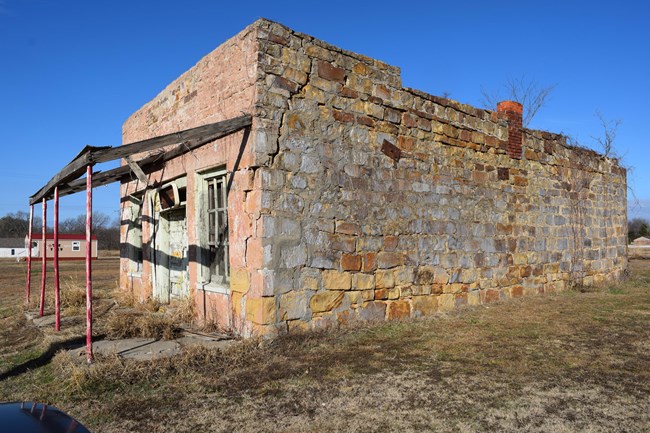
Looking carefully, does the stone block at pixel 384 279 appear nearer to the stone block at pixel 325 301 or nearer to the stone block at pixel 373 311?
the stone block at pixel 373 311

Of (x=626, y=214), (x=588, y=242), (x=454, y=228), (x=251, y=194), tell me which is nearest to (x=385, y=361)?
(x=251, y=194)

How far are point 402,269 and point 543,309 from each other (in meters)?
2.98

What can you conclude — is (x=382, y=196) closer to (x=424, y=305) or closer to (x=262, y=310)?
(x=424, y=305)

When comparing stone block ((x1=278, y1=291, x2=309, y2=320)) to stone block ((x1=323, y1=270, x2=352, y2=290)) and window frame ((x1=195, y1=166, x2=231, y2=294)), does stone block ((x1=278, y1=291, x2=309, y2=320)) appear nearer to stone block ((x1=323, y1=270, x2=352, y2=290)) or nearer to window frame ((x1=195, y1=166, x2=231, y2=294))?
stone block ((x1=323, y1=270, x2=352, y2=290))

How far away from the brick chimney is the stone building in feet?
0.12

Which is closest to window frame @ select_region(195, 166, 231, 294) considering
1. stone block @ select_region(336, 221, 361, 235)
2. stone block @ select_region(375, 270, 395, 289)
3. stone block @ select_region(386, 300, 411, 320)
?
stone block @ select_region(336, 221, 361, 235)

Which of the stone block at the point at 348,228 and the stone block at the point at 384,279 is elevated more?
the stone block at the point at 348,228

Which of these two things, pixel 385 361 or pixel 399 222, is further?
pixel 399 222

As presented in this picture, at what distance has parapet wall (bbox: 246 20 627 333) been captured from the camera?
6531 mm

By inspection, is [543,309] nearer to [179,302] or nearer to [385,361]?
[385,361]

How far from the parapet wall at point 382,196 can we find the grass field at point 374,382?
76cm

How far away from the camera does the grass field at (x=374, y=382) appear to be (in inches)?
157

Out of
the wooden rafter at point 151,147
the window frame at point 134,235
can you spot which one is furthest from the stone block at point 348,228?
the window frame at point 134,235

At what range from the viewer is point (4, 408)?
2488mm
